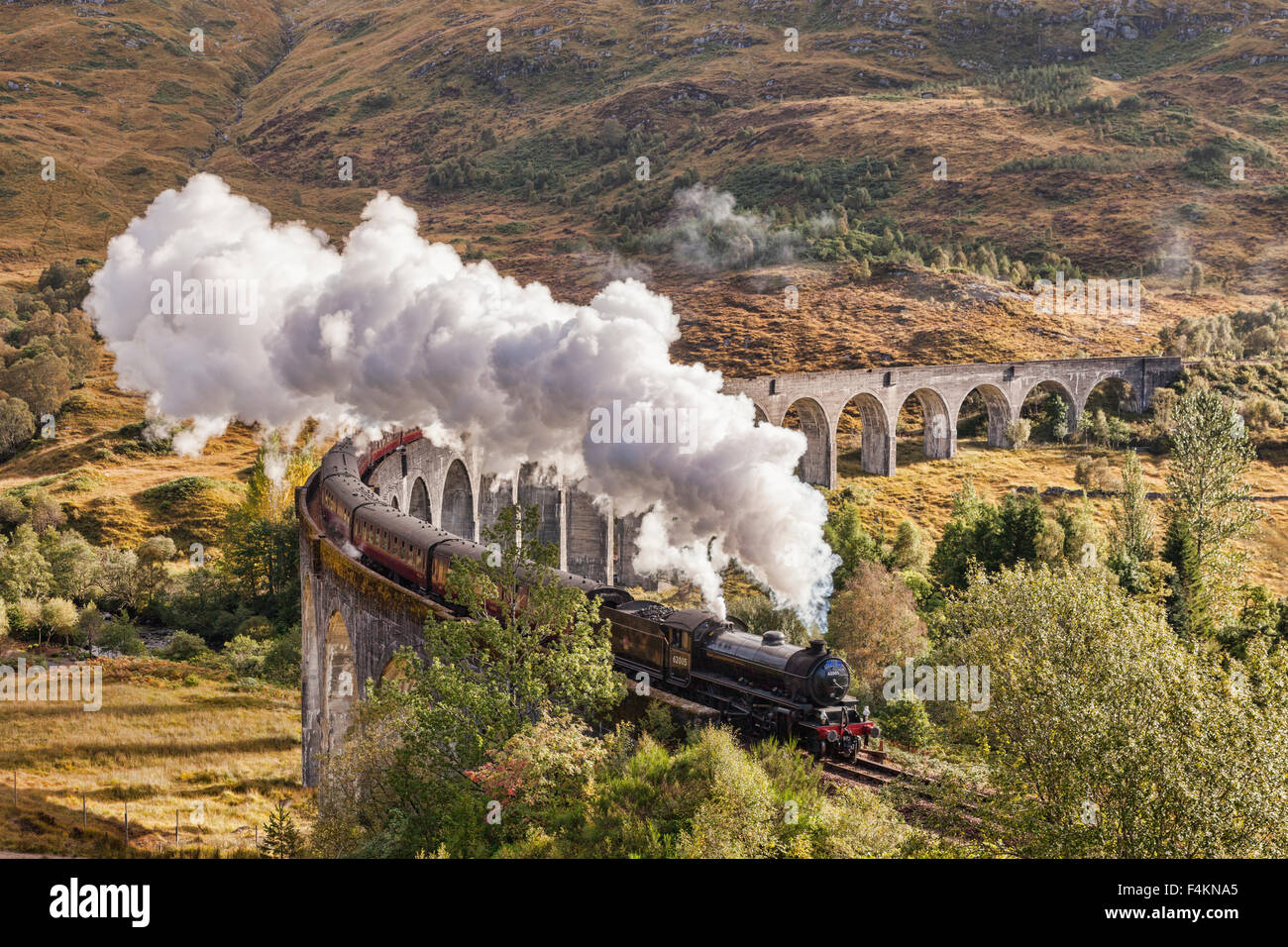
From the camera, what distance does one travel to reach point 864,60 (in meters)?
190

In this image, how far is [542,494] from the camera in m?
47.2

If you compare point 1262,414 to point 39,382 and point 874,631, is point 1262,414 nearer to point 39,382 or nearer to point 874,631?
point 874,631

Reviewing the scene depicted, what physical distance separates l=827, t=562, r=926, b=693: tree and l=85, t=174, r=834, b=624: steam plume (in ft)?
17.8

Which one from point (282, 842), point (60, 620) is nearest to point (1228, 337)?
point (60, 620)

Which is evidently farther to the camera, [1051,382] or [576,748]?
[1051,382]

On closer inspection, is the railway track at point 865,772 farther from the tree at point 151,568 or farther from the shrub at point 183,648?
the tree at point 151,568

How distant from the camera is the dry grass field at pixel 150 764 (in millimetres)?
28891

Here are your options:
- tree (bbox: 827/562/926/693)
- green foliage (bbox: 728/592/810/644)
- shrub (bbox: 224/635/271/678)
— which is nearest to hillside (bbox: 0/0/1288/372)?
Answer: shrub (bbox: 224/635/271/678)

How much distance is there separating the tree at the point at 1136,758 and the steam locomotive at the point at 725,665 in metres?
3.12

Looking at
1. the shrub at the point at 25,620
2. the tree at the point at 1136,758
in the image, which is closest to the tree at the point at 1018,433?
the tree at the point at 1136,758

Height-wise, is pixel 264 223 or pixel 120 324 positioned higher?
pixel 264 223
